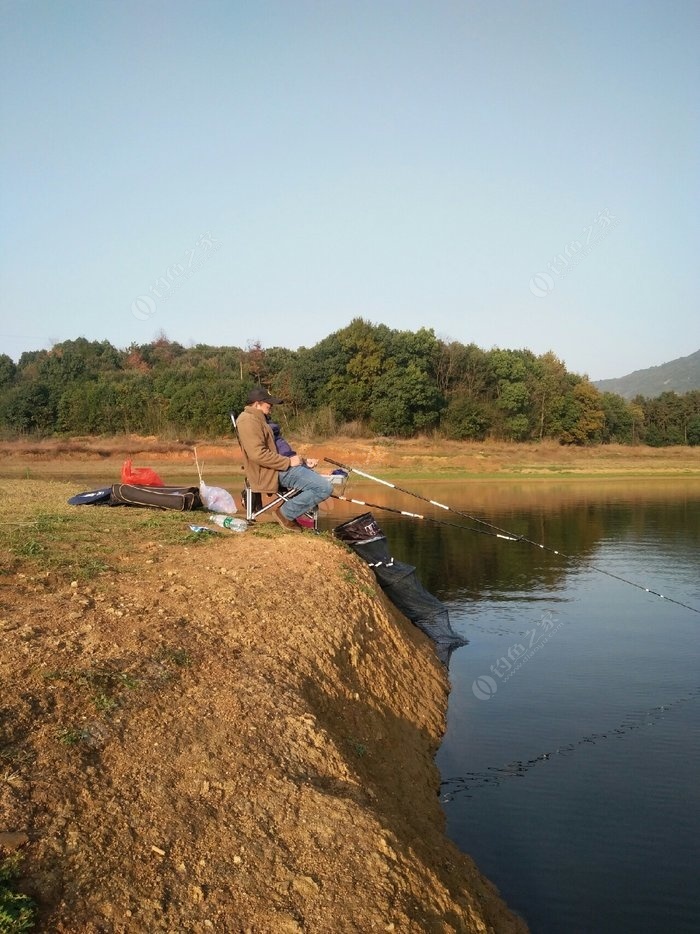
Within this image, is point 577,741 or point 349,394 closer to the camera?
point 577,741

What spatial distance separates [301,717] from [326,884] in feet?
5.70

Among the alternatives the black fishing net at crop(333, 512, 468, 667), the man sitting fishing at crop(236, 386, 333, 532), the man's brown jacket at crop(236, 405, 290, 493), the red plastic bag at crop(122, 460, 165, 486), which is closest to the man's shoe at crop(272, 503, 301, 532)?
the man sitting fishing at crop(236, 386, 333, 532)

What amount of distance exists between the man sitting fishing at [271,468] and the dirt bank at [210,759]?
2382 mm

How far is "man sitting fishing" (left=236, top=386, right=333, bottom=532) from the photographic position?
10.8m

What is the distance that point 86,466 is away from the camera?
44.6 m

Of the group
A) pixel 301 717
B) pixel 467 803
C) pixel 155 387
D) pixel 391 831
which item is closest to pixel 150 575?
pixel 301 717

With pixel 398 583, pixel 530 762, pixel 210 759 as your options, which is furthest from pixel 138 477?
pixel 210 759

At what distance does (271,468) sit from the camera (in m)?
10.9

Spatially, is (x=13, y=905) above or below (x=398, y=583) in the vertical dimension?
above

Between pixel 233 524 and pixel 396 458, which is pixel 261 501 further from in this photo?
pixel 396 458

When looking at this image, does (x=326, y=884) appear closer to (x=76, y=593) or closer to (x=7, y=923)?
(x=7, y=923)

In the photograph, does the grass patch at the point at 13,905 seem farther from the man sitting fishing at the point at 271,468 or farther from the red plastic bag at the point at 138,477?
the red plastic bag at the point at 138,477

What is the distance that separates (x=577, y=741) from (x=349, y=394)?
5191 cm

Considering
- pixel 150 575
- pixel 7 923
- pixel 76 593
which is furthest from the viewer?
pixel 150 575
